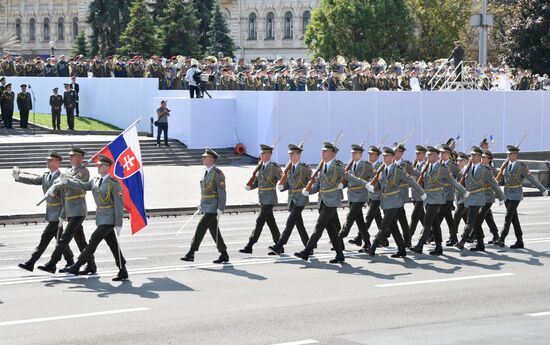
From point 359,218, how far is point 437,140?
22596 millimetres

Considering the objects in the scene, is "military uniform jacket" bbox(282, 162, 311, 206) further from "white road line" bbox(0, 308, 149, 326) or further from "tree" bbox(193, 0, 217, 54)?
"tree" bbox(193, 0, 217, 54)

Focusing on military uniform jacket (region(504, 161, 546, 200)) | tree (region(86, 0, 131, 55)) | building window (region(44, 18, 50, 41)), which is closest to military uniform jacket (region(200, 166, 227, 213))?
military uniform jacket (region(504, 161, 546, 200))

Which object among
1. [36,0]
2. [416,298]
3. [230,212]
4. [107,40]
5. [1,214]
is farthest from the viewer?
[36,0]

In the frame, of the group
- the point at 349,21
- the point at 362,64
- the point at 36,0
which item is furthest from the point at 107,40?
the point at 362,64

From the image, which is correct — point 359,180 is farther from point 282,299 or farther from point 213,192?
point 282,299

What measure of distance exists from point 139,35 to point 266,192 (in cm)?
5308

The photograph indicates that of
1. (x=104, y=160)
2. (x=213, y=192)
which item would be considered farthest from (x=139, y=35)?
(x=104, y=160)

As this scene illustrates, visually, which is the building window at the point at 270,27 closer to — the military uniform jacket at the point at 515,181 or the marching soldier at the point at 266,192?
the military uniform jacket at the point at 515,181

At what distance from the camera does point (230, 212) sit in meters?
28.7

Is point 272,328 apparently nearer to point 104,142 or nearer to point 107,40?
point 104,142

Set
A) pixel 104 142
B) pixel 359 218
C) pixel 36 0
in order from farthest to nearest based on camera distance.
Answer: pixel 36 0
pixel 104 142
pixel 359 218

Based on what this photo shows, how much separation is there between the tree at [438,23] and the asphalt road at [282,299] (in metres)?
52.5

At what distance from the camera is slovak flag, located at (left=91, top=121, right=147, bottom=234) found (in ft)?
55.9

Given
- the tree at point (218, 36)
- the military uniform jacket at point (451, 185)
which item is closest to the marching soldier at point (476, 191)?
the military uniform jacket at point (451, 185)
